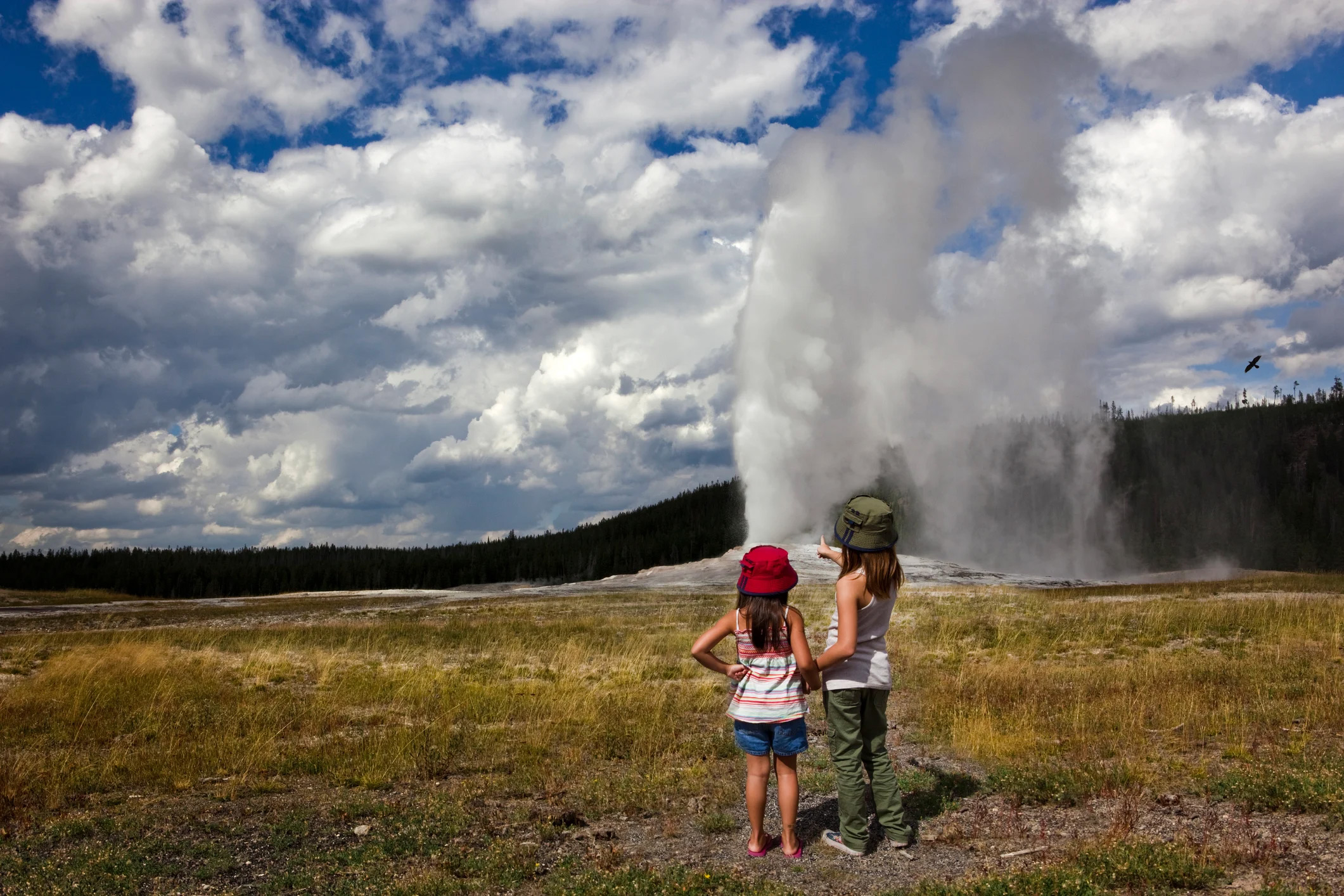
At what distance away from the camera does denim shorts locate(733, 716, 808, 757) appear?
6.16 m

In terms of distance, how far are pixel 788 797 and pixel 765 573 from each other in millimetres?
1552

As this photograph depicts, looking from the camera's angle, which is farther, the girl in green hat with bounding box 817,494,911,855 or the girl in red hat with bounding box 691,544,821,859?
the girl in green hat with bounding box 817,494,911,855

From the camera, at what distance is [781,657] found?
6180mm

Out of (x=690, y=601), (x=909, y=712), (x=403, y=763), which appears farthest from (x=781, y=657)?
(x=690, y=601)

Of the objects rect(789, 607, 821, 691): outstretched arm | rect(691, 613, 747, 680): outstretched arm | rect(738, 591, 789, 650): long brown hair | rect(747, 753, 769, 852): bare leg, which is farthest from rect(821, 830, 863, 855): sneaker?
rect(738, 591, 789, 650): long brown hair

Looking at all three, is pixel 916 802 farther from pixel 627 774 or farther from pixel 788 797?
pixel 627 774

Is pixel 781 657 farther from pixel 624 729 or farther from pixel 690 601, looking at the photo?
pixel 690 601

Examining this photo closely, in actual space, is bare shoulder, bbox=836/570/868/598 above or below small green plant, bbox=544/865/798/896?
above

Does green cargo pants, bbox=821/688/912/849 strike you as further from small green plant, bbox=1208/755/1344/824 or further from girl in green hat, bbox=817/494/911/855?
small green plant, bbox=1208/755/1344/824

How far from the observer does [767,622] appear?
616 centimetres

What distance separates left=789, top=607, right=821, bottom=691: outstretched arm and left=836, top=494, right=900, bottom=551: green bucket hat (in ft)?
2.06

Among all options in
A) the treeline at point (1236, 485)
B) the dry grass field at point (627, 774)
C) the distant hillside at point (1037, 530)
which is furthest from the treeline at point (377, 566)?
the dry grass field at point (627, 774)

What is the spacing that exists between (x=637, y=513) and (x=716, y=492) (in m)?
13.4

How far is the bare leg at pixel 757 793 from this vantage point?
20.7 feet
